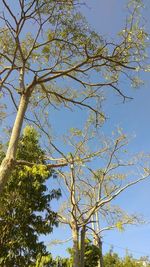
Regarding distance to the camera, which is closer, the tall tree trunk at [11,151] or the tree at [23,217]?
the tall tree trunk at [11,151]

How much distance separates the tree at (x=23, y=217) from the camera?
1388cm

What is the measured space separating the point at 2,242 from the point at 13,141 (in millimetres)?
7848

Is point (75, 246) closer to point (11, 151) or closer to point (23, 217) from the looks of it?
point (23, 217)

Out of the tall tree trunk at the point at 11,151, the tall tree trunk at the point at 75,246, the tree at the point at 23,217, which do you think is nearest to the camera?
the tall tree trunk at the point at 11,151

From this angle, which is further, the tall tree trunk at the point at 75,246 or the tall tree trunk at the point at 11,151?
the tall tree trunk at the point at 75,246

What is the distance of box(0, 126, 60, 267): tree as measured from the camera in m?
13.9

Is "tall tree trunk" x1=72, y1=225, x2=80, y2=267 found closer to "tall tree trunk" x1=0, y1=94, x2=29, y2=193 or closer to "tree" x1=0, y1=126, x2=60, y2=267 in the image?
"tree" x1=0, y1=126, x2=60, y2=267

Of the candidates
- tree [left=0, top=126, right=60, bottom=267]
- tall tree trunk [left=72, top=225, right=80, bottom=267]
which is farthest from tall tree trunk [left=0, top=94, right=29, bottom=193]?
tall tree trunk [left=72, top=225, right=80, bottom=267]

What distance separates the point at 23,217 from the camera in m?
14.6

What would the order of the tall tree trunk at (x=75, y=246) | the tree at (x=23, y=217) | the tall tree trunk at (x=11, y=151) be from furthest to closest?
the tall tree trunk at (x=75, y=246), the tree at (x=23, y=217), the tall tree trunk at (x=11, y=151)

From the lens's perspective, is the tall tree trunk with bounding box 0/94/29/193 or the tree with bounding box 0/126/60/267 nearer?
the tall tree trunk with bounding box 0/94/29/193

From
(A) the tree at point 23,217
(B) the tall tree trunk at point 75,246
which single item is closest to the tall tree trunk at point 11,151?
(A) the tree at point 23,217

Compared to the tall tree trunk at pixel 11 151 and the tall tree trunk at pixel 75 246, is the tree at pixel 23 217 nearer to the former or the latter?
the tall tree trunk at pixel 75 246

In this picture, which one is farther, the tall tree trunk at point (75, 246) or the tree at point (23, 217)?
the tall tree trunk at point (75, 246)
